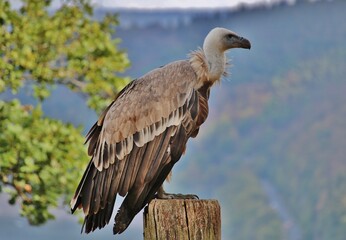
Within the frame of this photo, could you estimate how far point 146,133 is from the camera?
485 centimetres

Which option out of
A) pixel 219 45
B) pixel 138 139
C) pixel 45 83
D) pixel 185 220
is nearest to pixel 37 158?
pixel 45 83

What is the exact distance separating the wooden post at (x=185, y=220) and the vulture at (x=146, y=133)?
1.85ft

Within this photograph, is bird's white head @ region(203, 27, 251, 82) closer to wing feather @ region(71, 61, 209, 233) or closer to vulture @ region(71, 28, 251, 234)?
vulture @ region(71, 28, 251, 234)

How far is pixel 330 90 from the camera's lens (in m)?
19.6

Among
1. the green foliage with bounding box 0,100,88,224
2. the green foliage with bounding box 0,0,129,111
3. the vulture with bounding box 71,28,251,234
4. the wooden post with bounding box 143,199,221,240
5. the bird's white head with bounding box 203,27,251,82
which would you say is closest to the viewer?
the wooden post with bounding box 143,199,221,240

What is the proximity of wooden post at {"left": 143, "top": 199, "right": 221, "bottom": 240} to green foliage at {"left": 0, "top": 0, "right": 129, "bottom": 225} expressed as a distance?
3267mm

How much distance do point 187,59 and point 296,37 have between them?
15948 millimetres

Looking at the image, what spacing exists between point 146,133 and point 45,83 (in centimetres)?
317

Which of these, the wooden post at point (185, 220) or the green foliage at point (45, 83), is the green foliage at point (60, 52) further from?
the wooden post at point (185, 220)

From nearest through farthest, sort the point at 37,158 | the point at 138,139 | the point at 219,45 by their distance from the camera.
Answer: the point at 138,139 → the point at 219,45 → the point at 37,158

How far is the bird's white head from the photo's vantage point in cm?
503

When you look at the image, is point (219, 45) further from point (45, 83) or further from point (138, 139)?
point (45, 83)

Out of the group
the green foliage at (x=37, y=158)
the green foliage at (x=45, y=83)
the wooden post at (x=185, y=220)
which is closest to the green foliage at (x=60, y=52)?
the green foliage at (x=45, y=83)

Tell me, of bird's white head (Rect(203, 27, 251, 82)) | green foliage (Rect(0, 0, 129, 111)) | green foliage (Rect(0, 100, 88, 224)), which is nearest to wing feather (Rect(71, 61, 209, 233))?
bird's white head (Rect(203, 27, 251, 82))
